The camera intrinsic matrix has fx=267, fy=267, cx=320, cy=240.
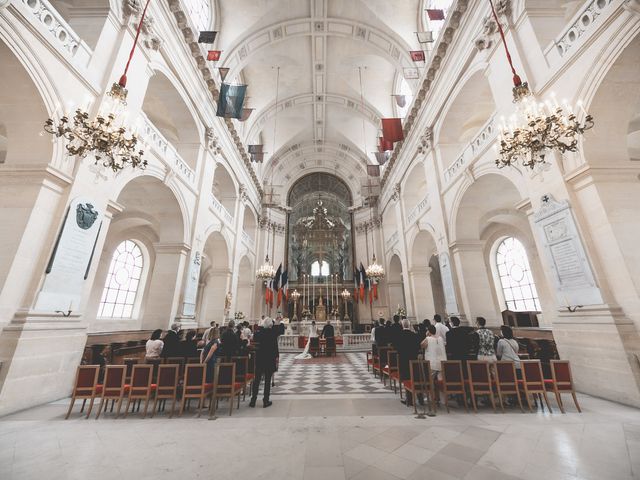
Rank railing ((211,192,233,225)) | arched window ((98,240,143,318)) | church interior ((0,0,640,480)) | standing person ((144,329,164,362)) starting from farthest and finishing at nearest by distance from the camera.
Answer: arched window ((98,240,143,318)) < railing ((211,192,233,225)) < standing person ((144,329,164,362)) < church interior ((0,0,640,480))

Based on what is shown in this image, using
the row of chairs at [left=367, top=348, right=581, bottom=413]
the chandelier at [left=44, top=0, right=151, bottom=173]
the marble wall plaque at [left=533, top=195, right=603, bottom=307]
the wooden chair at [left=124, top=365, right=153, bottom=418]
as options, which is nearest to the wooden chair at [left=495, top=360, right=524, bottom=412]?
the row of chairs at [left=367, top=348, right=581, bottom=413]

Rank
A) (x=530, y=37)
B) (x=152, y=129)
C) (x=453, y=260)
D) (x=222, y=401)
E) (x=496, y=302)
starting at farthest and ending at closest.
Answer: (x=496, y=302) < (x=453, y=260) < (x=152, y=129) < (x=530, y=37) < (x=222, y=401)

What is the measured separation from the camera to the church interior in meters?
2.95

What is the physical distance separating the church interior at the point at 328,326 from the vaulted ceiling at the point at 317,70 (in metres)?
0.18

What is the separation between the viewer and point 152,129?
7.43 m

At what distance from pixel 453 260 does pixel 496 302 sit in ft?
18.1

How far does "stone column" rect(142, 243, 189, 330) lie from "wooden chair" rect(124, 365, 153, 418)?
429 centimetres

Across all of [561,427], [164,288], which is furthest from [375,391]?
[164,288]

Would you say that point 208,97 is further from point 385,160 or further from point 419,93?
point 385,160

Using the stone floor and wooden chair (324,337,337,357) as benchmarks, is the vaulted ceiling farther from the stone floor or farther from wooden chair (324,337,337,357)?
the stone floor

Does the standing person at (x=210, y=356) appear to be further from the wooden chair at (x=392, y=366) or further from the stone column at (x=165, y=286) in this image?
the stone column at (x=165, y=286)

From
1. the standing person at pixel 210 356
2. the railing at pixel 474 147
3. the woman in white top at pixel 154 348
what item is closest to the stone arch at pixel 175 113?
the woman in white top at pixel 154 348

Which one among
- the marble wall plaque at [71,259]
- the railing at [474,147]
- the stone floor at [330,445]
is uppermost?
the railing at [474,147]

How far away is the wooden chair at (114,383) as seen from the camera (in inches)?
154
